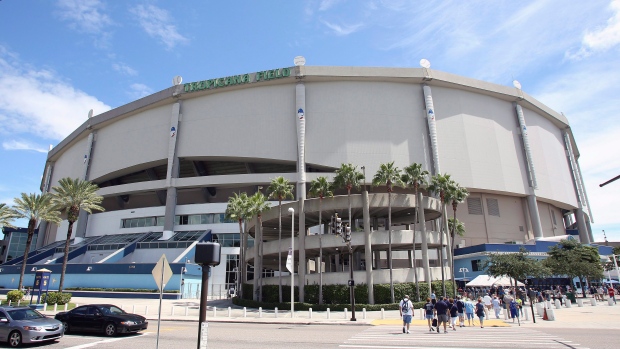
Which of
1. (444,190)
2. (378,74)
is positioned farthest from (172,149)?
(444,190)

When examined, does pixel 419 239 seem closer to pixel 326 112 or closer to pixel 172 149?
pixel 326 112

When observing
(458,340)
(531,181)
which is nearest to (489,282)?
(458,340)

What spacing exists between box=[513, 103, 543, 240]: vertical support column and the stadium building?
231 millimetres

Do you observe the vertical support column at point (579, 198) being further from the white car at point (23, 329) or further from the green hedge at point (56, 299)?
the white car at point (23, 329)

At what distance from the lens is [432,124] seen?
64.0 m

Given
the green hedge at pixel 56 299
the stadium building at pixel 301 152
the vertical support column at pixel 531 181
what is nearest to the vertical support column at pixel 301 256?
the stadium building at pixel 301 152

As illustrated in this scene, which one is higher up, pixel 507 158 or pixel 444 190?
pixel 507 158

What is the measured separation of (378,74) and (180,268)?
1707 inches

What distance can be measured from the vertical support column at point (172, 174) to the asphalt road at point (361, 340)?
Answer: 4677cm

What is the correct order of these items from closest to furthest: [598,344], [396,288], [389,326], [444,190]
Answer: [598,344]
[389,326]
[396,288]
[444,190]

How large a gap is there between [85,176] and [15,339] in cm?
7216

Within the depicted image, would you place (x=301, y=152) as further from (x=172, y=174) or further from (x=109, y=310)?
(x=109, y=310)

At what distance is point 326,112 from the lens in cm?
6366

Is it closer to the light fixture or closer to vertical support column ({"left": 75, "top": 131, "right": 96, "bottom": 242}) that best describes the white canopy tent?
the light fixture
